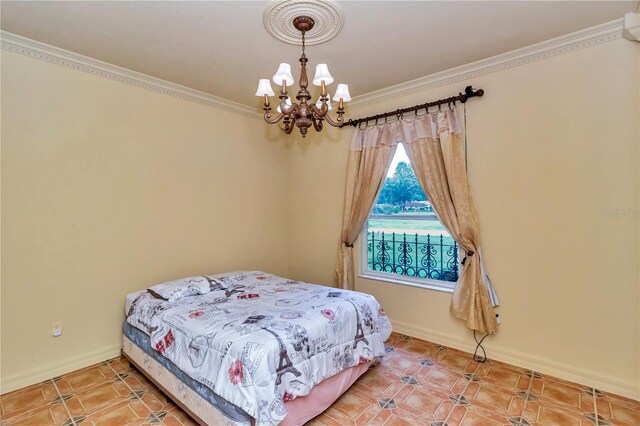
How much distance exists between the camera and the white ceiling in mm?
2027

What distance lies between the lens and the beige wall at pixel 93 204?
7.77ft

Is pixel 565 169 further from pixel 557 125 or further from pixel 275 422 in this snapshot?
pixel 275 422

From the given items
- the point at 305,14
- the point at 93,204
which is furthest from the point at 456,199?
the point at 93,204

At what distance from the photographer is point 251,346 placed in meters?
1.70

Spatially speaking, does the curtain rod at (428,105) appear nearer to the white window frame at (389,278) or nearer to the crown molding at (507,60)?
the crown molding at (507,60)

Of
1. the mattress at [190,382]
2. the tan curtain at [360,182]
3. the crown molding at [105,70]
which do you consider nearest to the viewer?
the mattress at [190,382]

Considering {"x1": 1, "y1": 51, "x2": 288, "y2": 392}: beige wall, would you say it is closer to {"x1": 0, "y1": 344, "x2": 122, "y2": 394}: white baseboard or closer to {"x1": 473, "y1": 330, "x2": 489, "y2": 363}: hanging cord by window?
{"x1": 0, "y1": 344, "x2": 122, "y2": 394}: white baseboard

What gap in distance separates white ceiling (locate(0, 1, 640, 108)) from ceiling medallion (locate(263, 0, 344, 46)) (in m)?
0.06

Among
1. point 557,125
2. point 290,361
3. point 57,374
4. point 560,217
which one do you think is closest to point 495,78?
point 557,125

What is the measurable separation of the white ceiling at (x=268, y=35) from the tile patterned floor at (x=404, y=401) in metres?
2.68

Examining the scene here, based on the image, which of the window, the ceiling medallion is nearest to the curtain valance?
the window

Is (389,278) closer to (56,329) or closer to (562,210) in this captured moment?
(562,210)

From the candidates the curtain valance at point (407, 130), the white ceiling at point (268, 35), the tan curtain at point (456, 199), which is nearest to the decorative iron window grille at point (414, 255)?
the tan curtain at point (456, 199)

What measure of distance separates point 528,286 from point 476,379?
0.89m
